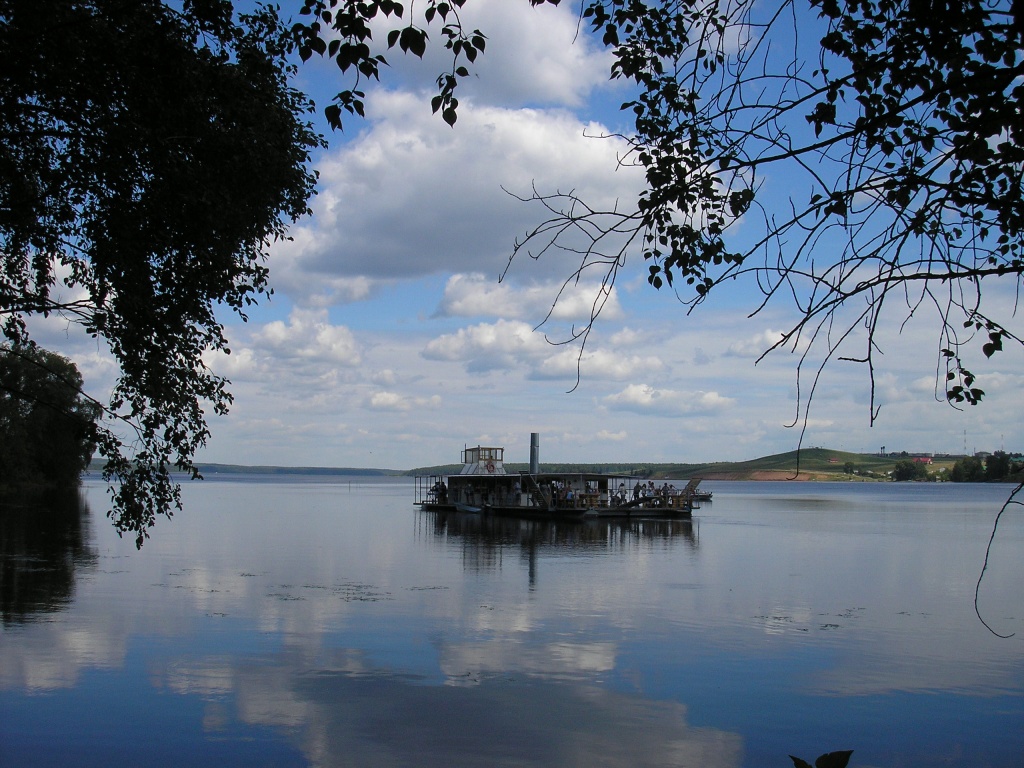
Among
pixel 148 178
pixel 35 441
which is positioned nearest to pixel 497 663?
pixel 148 178

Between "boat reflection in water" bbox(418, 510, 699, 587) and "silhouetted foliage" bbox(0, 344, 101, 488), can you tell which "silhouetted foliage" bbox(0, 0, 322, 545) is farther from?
"silhouetted foliage" bbox(0, 344, 101, 488)

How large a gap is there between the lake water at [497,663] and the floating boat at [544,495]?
27.8 metres

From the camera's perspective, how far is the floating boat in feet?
209

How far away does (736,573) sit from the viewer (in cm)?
3381

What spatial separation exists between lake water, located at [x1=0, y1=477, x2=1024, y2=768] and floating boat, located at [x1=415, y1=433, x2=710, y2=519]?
27.8m

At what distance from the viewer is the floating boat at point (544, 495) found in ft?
209

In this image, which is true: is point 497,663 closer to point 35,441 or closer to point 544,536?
point 544,536

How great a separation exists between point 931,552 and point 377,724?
124 feet

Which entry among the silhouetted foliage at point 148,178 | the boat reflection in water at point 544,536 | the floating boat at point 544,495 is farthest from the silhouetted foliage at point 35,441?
the silhouetted foliage at point 148,178

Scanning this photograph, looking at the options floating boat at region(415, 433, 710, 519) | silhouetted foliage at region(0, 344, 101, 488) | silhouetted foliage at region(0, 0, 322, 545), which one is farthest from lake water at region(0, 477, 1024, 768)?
floating boat at region(415, 433, 710, 519)

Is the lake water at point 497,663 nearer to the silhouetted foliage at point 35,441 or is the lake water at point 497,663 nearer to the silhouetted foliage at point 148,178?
the silhouetted foliage at point 148,178

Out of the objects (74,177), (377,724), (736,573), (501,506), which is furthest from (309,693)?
(501,506)

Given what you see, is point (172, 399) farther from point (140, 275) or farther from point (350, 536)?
point (350, 536)

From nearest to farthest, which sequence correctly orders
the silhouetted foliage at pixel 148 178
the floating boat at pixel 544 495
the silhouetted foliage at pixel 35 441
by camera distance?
the silhouetted foliage at pixel 148 178 → the silhouetted foliage at pixel 35 441 → the floating boat at pixel 544 495
